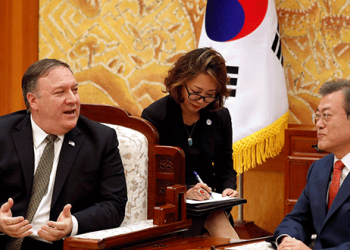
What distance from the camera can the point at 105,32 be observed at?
4.64m

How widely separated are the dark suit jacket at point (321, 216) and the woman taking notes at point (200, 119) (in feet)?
1.95

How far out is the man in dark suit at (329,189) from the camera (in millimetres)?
1830

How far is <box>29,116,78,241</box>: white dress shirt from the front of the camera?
2123 mm

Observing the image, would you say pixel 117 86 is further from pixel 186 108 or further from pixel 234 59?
pixel 186 108

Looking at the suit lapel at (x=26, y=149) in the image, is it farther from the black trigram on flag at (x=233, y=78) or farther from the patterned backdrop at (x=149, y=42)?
A: the patterned backdrop at (x=149, y=42)

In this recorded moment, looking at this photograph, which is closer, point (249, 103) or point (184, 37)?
point (249, 103)

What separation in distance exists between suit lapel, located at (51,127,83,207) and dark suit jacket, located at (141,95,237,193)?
1.80 feet

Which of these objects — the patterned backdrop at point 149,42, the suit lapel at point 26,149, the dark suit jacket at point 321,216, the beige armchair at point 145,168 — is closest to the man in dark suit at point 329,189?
the dark suit jacket at point 321,216

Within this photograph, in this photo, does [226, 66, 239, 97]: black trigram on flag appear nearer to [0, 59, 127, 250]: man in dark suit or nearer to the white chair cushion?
the white chair cushion

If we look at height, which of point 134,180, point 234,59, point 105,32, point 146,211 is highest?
point 105,32

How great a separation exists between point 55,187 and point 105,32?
278 cm

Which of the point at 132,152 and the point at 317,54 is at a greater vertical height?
the point at 317,54

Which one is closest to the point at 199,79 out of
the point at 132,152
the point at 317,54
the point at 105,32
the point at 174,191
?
the point at 132,152

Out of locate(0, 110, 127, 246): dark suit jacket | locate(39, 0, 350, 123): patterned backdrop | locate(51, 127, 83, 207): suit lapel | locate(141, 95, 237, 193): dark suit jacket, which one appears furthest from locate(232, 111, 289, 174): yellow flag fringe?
locate(51, 127, 83, 207): suit lapel
